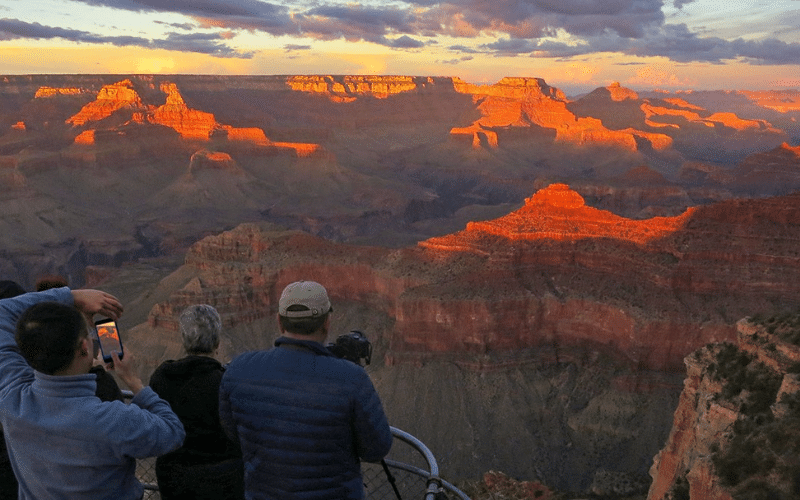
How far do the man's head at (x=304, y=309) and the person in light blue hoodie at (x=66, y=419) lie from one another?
1367 millimetres

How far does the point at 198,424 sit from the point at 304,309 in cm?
208

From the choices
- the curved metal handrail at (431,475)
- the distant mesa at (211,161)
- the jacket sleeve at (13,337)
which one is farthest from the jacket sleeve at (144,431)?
the distant mesa at (211,161)

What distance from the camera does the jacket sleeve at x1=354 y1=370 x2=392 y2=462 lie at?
6035 mm

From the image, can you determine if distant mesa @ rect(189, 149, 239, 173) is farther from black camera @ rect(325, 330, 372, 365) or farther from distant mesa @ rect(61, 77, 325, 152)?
black camera @ rect(325, 330, 372, 365)

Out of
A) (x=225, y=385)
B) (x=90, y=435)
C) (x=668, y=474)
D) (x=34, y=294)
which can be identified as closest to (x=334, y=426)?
(x=225, y=385)

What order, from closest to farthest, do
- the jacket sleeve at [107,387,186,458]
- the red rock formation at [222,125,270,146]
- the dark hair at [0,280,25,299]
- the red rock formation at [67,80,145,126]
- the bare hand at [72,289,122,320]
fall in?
the jacket sleeve at [107,387,186,458] < the bare hand at [72,289,122,320] < the dark hair at [0,280,25,299] < the red rock formation at [67,80,145,126] < the red rock formation at [222,125,270,146]

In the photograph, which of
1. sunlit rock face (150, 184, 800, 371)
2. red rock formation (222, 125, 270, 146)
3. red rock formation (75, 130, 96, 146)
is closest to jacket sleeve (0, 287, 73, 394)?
sunlit rock face (150, 184, 800, 371)

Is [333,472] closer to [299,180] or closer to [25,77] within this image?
[299,180]

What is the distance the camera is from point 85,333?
5.64 meters

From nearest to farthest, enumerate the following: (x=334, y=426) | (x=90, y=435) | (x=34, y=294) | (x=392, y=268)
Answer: (x=90, y=435), (x=334, y=426), (x=34, y=294), (x=392, y=268)

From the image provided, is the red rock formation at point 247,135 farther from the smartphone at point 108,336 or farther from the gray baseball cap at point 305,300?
the gray baseball cap at point 305,300

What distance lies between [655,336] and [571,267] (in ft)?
25.1

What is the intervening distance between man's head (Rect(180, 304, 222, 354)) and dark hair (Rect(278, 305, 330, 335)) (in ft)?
4.63

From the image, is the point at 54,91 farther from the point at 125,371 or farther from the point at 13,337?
the point at 125,371
